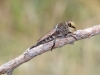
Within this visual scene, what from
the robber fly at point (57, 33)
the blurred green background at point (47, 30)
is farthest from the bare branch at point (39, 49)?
the blurred green background at point (47, 30)

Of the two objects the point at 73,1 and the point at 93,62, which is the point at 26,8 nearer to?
the point at 73,1

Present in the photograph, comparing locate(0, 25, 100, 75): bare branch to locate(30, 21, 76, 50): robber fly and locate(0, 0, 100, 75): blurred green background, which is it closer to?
locate(30, 21, 76, 50): robber fly

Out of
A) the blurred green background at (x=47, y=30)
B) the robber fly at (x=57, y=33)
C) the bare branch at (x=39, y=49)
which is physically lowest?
the bare branch at (x=39, y=49)

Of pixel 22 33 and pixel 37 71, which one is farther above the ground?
pixel 22 33

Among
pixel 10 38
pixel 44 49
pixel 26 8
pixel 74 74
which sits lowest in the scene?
pixel 44 49

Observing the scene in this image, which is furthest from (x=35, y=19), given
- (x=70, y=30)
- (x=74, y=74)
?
(x=70, y=30)

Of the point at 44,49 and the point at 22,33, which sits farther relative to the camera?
the point at 22,33

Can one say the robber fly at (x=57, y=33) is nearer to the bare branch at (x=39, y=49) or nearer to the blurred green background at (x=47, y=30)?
the bare branch at (x=39, y=49)

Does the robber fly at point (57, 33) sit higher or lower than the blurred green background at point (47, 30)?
lower
